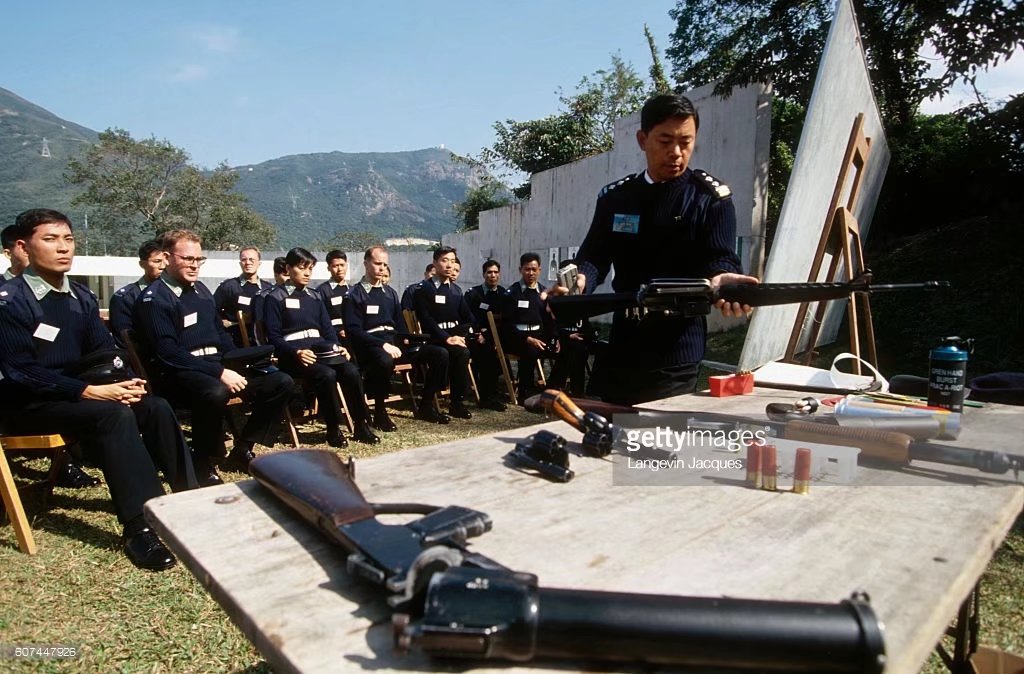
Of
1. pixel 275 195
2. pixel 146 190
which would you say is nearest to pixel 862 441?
pixel 146 190

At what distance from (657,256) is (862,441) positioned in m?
0.93

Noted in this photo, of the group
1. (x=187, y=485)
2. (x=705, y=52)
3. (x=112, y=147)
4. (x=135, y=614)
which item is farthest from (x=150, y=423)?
(x=112, y=147)

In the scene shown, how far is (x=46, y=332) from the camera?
336 cm

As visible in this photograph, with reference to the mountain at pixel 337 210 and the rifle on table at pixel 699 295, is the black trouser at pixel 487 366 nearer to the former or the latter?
the rifle on table at pixel 699 295

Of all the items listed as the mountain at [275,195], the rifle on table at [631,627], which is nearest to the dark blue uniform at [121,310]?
the rifle on table at [631,627]

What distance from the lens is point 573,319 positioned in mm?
1965

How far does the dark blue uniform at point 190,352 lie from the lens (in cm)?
409

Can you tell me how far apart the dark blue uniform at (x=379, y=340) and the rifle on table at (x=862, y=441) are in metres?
4.40

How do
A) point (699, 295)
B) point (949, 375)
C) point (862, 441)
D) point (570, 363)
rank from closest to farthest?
point (862, 441) < point (699, 295) < point (949, 375) < point (570, 363)

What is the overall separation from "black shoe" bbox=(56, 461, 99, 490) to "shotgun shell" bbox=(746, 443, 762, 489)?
14.0 feet

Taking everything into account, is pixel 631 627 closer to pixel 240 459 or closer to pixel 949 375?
pixel 949 375

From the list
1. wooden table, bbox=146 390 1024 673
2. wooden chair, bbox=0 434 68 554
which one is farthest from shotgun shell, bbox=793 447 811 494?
wooden chair, bbox=0 434 68 554

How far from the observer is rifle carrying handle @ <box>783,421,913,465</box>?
1.56 meters

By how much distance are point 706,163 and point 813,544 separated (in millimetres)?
10497
